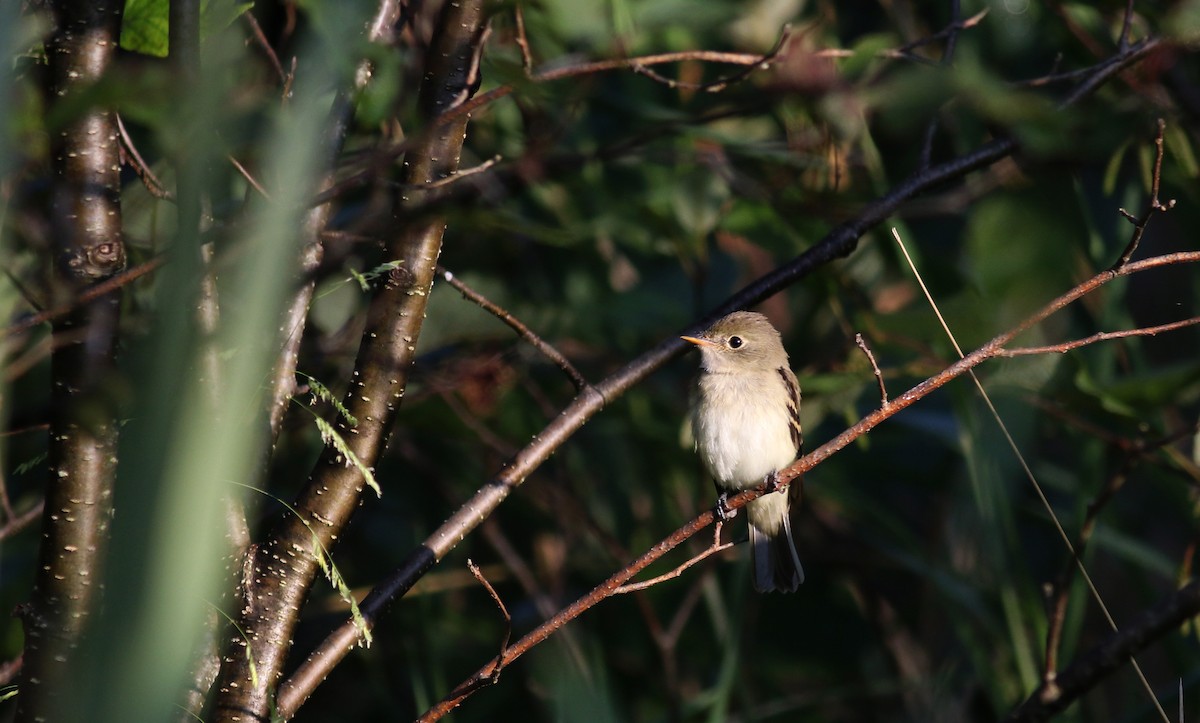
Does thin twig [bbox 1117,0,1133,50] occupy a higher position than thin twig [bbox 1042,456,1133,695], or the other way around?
thin twig [bbox 1117,0,1133,50]

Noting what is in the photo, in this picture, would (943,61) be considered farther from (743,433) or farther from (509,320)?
(743,433)

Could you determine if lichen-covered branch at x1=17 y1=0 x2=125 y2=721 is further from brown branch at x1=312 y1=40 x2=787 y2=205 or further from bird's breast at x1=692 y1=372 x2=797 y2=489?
bird's breast at x1=692 y1=372 x2=797 y2=489

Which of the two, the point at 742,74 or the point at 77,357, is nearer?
the point at 77,357

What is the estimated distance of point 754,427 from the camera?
3.94 m

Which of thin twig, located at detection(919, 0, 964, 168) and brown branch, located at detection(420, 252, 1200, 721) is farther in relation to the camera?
thin twig, located at detection(919, 0, 964, 168)

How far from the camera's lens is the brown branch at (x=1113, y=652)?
2.15 m

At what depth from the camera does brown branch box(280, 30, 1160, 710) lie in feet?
7.36

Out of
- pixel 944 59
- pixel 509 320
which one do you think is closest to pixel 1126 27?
pixel 944 59

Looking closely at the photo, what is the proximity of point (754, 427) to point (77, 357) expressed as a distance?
2.44 metres

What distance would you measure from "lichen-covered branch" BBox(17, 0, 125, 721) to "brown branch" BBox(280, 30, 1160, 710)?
454 millimetres

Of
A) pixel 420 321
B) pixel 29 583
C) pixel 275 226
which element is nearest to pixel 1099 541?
pixel 420 321

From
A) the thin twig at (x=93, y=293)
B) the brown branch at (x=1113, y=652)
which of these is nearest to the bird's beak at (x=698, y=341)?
the brown branch at (x=1113, y=652)

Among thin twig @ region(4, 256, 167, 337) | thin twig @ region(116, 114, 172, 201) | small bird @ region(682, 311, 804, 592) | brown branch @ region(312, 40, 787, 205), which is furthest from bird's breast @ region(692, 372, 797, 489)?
thin twig @ region(4, 256, 167, 337)

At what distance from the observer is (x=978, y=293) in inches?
140
